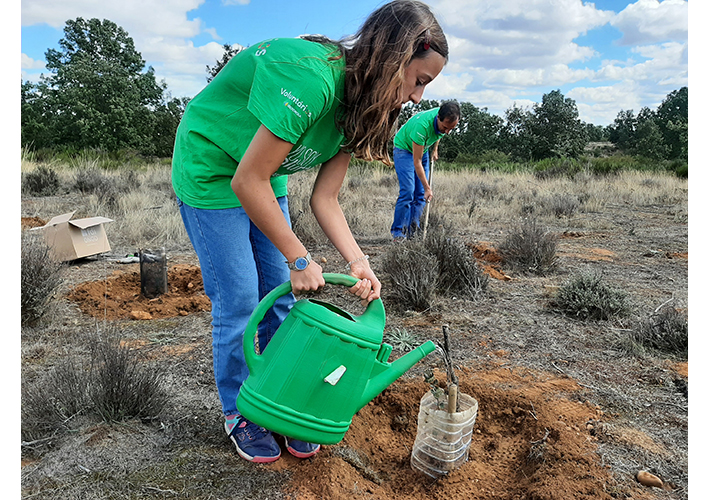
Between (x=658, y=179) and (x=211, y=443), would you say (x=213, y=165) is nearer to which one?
(x=211, y=443)

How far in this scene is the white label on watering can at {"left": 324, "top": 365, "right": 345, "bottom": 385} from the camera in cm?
148

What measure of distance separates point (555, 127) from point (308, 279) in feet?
108

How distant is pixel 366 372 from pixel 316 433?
0.24 meters

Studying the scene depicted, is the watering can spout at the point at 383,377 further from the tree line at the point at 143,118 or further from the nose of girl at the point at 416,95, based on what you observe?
the tree line at the point at 143,118

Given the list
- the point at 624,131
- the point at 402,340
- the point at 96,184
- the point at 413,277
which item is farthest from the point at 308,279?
the point at 624,131

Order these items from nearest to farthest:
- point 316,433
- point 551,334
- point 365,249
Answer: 1. point 316,433
2. point 551,334
3. point 365,249

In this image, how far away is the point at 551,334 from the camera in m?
3.19

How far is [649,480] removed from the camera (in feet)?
5.90

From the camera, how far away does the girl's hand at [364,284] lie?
5.16 feet

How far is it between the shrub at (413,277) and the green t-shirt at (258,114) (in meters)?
2.02

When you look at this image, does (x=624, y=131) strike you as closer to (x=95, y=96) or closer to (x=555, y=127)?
(x=555, y=127)

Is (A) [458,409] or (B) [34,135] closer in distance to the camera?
(A) [458,409]

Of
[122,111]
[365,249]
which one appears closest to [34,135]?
[122,111]

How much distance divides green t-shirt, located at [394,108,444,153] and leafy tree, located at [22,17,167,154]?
21384mm
